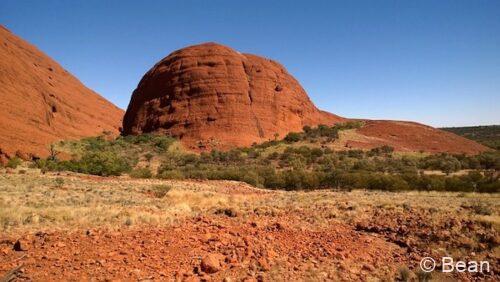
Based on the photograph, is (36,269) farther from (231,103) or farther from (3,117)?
(231,103)

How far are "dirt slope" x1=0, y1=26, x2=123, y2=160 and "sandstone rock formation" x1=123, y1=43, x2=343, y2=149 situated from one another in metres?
8.66

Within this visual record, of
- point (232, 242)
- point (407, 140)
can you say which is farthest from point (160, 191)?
point (407, 140)

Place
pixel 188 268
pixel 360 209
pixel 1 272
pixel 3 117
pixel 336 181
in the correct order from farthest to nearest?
pixel 3 117, pixel 336 181, pixel 360 209, pixel 188 268, pixel 1 272

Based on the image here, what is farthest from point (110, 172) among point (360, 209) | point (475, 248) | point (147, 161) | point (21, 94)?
point (21, 94)

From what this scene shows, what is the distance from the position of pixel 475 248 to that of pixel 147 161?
2960cm

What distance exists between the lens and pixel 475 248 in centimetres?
762

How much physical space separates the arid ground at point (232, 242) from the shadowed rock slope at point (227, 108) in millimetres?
34865

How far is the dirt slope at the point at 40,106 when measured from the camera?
30.2 meters

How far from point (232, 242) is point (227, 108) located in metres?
44.2

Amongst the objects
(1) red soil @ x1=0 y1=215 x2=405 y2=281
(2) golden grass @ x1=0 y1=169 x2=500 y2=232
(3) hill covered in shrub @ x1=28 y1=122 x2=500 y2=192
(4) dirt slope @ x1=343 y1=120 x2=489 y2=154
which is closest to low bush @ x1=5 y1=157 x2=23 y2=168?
(3) hill covered in shrub @ x1=28 y1=122 x2=500 y2=192

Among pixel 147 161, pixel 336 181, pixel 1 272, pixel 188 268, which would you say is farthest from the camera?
pixel 147 161

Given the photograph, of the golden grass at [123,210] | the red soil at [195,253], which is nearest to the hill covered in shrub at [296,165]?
the golden grass at [123,210]

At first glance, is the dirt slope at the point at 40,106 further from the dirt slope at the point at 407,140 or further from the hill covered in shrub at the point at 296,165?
the dirt slope at the point at 407,140

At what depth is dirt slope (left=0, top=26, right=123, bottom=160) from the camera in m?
30.2
